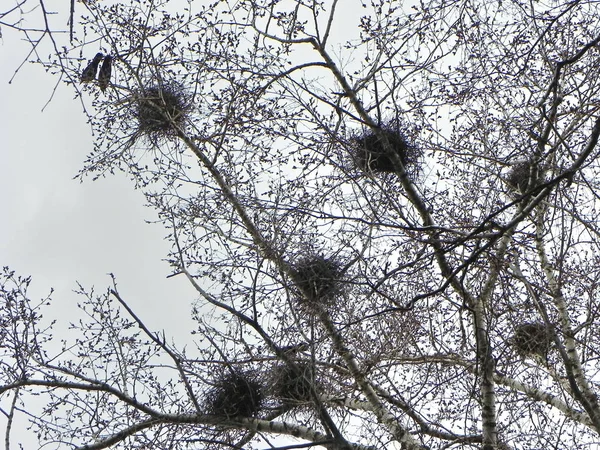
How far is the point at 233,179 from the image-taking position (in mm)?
6750

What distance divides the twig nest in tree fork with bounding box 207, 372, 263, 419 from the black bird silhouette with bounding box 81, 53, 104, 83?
10.1 feet

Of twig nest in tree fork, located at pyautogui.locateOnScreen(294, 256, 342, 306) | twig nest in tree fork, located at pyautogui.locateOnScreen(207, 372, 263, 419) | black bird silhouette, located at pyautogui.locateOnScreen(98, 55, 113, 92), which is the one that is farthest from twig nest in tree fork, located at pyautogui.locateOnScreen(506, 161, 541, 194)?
black bird silhouette, located at pyautogui.locateOnScreen(98, 55, 113, 92)

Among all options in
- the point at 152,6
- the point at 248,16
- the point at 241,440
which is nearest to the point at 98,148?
the point at 152,6

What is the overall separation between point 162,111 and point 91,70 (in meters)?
0.83

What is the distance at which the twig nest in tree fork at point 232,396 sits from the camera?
18.7 feet

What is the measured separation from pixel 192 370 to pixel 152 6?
3.43 meters

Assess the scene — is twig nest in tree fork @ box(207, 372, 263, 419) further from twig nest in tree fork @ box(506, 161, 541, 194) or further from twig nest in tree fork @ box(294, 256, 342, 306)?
twig nest in tree fork @ box(506, 161, 541, 194)

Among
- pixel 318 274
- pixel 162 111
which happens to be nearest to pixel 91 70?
pixel 162 111

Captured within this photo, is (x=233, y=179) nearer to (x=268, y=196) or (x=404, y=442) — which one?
(x=268, y=196)

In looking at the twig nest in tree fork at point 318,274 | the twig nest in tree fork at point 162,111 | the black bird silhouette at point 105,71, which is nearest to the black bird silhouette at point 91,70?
the black bird silhouette at point 105,71

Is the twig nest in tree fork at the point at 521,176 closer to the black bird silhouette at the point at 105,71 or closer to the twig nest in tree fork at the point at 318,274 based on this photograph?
the twig nest in tree fork at the point at 318,274

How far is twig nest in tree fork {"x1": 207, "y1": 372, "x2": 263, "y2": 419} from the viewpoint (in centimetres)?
571

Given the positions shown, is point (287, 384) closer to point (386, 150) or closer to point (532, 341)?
point (532, 341)

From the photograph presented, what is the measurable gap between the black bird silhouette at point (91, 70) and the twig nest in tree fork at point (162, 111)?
47 centimetres
